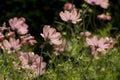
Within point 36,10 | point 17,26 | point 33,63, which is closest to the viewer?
point 33,63

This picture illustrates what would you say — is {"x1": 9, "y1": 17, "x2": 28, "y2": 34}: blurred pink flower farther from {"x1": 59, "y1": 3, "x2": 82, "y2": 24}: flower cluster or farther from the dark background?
the dark background

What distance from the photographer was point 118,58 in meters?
4.06

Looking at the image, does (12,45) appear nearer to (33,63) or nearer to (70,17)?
(33,63)

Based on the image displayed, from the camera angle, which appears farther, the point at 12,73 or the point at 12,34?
the point at 12,34

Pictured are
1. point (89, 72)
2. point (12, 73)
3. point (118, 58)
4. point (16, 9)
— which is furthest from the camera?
point (16, 9)

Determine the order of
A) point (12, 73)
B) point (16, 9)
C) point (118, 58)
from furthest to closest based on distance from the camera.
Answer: point (16, 9) < point (118, 58) < point (12, 73)

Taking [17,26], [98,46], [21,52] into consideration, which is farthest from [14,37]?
[98,46]

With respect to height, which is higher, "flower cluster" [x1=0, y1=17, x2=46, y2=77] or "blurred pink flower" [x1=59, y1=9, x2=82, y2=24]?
"blurred pink flower" [x1=59, y1=9, x2=82, y2=24]

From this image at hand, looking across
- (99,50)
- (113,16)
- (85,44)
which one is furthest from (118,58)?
(113,16)

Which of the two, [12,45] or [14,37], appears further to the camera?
[14,37]

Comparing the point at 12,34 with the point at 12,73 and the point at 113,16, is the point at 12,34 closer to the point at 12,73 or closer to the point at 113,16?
the point at 12,73

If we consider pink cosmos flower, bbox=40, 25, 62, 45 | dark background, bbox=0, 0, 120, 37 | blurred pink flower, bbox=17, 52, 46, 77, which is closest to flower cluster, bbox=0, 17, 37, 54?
blurred pink flower, bbox=17, 52, 46, 77

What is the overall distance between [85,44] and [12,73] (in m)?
0.74

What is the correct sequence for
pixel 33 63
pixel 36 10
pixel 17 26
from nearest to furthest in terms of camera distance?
pixel 33 63
pixel 17 26
pixel 36 10
